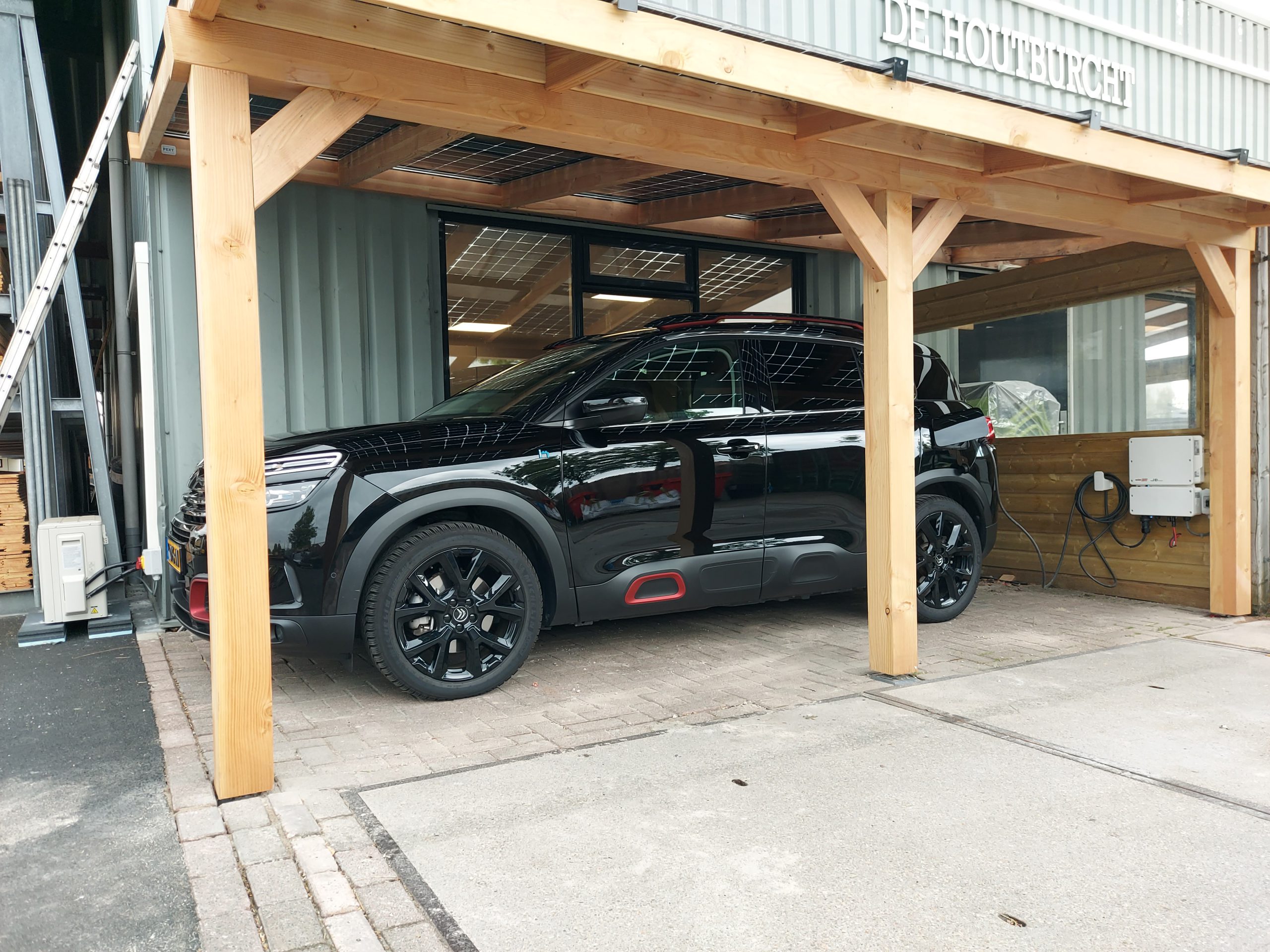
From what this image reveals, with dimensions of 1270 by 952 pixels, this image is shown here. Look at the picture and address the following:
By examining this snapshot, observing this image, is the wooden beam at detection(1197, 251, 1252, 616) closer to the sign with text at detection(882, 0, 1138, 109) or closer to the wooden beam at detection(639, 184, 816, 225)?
the sign with text at detection(882, 0, 1138, 109)

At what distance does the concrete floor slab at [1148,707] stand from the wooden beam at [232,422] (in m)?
2.84

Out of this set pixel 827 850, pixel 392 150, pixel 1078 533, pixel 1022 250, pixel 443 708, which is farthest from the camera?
pixel 1022 250

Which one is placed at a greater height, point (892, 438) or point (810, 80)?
point (810, 80)

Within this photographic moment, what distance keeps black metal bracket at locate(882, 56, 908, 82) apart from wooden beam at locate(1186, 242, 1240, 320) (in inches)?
125

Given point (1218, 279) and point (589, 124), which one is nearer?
point (589, 124)

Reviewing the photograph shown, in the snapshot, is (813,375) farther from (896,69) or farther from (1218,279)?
(1218,279)

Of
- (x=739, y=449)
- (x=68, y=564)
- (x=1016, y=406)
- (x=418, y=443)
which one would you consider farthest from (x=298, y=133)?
(x=1016, y=406)

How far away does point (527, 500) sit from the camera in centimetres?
445

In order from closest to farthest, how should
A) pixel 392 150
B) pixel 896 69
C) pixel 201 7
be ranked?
1. pixel 201 7
2. pixel 896 69
3. pixel 392 150

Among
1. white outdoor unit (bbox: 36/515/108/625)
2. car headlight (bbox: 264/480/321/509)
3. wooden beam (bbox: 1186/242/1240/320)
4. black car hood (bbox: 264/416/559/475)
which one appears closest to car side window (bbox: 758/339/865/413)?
black car hood (bbox: 264/416/559/475)

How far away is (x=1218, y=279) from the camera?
6.11 m

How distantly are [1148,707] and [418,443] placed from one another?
353 centimetres

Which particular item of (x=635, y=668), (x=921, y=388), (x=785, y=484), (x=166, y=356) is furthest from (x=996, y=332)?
(x=166, y=356)

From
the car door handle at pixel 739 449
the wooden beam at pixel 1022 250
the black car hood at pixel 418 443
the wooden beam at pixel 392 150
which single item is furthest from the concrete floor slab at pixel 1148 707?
the wooden beam at pixel 1022 250
